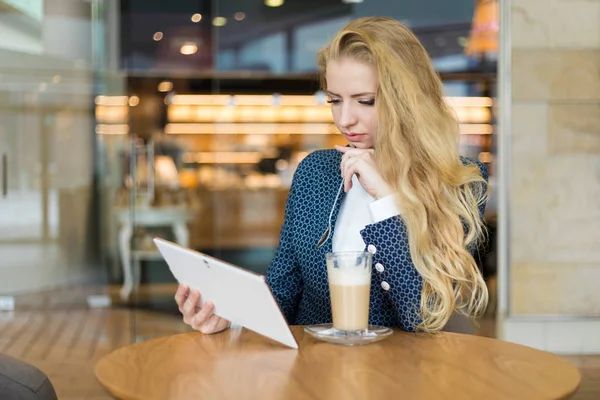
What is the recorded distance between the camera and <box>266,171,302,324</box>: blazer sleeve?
188cm

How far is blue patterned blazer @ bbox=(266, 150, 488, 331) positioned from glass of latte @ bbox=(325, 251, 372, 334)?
14cm

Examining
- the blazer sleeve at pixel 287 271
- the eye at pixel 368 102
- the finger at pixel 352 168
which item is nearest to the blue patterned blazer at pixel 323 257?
the blazer sleeve at pixel 287 271

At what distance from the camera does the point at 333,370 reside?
1.29 meters

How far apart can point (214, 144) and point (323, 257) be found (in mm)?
6395

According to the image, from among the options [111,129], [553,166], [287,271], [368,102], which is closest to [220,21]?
[111,129]

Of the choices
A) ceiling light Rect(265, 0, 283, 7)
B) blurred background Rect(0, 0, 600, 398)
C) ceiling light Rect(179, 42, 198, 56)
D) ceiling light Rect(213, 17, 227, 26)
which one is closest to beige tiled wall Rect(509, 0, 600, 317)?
blurred background Rect(0, 0, 600, 398)

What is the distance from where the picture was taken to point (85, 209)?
7008mm

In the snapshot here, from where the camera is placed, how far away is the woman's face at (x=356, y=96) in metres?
1.69

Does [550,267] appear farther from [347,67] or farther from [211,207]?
[211,207]

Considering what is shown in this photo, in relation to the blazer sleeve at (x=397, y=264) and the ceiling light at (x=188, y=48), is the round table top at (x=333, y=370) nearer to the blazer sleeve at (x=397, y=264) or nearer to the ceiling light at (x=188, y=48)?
the blazer sleeve at (x=397, y=264)

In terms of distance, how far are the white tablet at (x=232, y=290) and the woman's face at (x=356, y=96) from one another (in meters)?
0.43

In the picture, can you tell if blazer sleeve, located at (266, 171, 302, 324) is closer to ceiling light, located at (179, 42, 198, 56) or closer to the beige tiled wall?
the beige tiled wall

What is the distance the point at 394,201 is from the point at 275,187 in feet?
21.2

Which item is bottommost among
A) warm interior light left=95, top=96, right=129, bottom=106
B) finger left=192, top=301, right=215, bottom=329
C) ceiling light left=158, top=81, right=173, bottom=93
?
finger left=192, top=301, right=215, bottom=329
